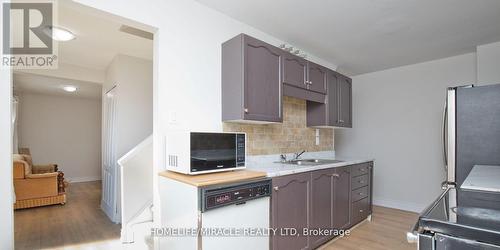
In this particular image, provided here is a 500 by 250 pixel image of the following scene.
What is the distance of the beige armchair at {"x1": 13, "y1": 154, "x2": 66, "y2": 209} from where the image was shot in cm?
394

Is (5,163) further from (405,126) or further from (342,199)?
(405,126)

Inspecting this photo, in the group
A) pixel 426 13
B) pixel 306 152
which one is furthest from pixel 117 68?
pixel 426 13

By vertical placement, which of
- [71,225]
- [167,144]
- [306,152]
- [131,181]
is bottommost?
[71,225]

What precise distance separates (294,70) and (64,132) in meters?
6.78

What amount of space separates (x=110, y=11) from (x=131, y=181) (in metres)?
1.70

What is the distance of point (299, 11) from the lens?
2252mm

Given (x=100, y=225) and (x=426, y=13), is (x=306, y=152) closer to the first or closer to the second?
(x=426, y=13)

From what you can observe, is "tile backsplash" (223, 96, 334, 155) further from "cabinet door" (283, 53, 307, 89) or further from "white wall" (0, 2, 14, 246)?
"white wall" (0, 2, 14, 246)

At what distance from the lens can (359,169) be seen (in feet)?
10.00

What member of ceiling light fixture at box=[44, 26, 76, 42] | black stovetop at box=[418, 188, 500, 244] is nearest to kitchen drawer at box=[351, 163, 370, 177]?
black stovetop at box=[418, 188, 500, 244]

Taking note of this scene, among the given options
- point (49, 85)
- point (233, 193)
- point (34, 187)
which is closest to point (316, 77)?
point (233, 193)

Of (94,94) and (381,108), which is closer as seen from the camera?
(381,108)

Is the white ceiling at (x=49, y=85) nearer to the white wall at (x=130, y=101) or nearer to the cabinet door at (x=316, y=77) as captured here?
the white wall at (x=130, y=101)

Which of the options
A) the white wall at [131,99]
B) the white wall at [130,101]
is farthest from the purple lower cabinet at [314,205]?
the white wall at [131,99]
